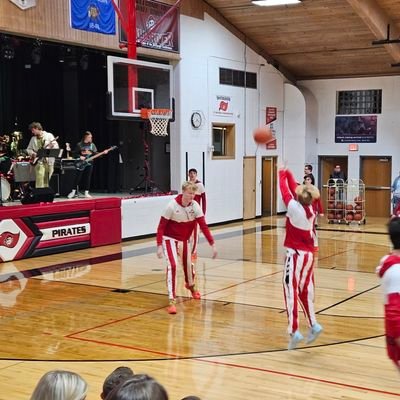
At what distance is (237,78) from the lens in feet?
63.7

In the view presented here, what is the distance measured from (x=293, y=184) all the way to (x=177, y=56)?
A: 426 inches

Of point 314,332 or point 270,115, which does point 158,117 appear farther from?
point 314,332

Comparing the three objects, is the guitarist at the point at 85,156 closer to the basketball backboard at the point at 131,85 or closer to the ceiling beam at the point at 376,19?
the basketball backboard at the point at 131,85

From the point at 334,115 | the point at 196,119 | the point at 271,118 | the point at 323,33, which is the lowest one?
the point at 196,119

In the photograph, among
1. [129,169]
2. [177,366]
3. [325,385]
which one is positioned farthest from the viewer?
[129,169]

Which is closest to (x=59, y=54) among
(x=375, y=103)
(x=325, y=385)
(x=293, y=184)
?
(x=375, y=103)

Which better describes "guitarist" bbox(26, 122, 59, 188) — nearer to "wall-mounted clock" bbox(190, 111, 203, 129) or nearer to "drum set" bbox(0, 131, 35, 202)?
"drum set" bbox(0, 131, 35, 202)

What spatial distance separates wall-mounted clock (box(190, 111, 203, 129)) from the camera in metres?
17.5

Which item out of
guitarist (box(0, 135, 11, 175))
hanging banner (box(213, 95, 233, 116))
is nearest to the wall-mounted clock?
hanging banner (box(213, 95, 233, 116))

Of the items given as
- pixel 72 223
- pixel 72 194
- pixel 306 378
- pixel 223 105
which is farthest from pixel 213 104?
pixel 306 378

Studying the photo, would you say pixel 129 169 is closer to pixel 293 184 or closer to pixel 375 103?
pixel 375 103

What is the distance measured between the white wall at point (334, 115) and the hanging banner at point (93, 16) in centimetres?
947

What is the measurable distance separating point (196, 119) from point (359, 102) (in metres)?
6.82

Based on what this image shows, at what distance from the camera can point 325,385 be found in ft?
18.5
